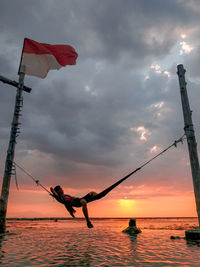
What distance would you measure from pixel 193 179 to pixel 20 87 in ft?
43.4

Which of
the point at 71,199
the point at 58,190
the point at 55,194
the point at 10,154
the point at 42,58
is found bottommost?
the point at 71,199

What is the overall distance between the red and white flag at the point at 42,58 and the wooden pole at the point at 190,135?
8.22 meters

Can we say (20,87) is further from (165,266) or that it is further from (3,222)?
(165,266)

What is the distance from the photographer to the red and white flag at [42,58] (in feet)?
48.8

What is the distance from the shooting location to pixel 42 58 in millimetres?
15133

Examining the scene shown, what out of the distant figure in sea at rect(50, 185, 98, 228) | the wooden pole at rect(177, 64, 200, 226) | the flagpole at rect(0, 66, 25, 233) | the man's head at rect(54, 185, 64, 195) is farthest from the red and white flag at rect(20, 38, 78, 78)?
the distant figure in sea at rect(50, 185, 98, 228)

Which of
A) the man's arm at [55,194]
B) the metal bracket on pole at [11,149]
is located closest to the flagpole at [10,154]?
the metal bracket on pole at [11,149]

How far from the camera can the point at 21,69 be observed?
15430 millimetres

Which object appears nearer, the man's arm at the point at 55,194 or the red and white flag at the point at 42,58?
the man's arm at the point at 55,194

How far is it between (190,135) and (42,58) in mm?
11351

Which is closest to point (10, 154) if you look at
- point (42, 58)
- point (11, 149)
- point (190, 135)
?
point (11, 149)

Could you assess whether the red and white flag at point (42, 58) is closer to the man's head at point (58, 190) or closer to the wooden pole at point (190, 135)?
the wooden pole at point (190, 135)

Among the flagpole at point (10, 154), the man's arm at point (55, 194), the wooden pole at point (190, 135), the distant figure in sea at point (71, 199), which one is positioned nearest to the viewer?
the distant figure in sea at point (71, 199)

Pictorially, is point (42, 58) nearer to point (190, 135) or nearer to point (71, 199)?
point (71, 199)
